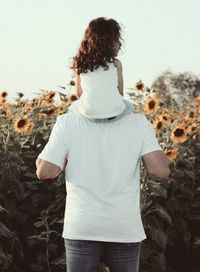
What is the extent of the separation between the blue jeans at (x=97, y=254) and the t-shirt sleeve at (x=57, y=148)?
12.5 inches

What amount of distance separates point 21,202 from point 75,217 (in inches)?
105

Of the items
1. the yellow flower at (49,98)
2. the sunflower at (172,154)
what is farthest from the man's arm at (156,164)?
the yellow flower at (49,98)

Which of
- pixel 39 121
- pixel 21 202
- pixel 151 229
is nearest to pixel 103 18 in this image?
pixel 151 229

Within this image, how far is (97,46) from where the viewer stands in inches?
108

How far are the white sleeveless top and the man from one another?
0.04m

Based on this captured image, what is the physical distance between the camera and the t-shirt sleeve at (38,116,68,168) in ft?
8.82

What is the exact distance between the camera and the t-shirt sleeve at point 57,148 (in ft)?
8.82

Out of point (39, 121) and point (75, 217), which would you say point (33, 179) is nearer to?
point (39, 121)

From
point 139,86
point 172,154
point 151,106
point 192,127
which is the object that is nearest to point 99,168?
point 172,154

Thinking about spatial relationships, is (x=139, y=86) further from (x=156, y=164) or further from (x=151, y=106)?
(x=156, y=164)

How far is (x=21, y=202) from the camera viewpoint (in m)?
5.30

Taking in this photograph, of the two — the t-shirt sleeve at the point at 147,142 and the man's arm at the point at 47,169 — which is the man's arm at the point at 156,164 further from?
the man's arm at the point at 47,169

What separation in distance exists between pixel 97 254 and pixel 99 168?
0.34m

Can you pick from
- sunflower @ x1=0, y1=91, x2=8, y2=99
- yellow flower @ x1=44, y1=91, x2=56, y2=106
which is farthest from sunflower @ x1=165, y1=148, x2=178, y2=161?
sunflower @ x1=0, y1=91, x2=8, y2=99
